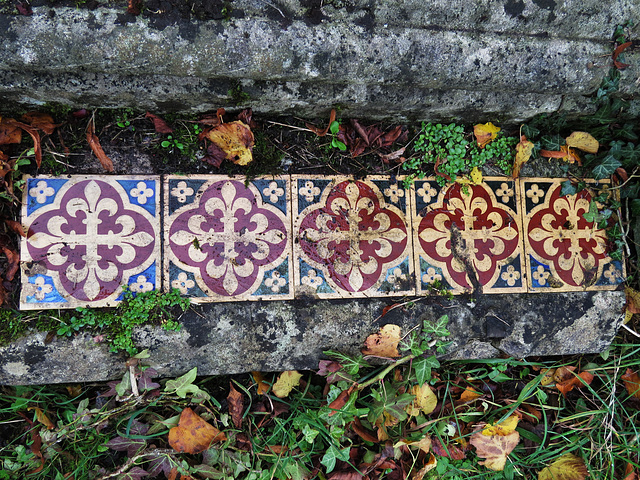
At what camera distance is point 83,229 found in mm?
2066

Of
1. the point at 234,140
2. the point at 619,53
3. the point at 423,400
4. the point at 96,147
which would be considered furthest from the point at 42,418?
the point at 619,53

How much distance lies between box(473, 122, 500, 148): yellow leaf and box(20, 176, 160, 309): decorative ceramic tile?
1.71m

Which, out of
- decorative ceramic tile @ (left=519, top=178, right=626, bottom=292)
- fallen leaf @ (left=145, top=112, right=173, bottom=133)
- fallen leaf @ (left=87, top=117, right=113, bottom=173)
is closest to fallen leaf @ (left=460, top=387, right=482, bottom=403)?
decorative ceramic tile @ (left=519, top=178, right=626, bottom=292)

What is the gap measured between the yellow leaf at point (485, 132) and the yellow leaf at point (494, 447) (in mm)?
1664

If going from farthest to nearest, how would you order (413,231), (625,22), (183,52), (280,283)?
(413,231)
(280,283)
(625,22)
(183,52)

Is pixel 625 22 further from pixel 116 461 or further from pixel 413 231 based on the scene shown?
pixel 116 461

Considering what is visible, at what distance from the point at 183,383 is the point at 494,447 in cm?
177

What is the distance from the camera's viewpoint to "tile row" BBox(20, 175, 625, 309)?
2.05m

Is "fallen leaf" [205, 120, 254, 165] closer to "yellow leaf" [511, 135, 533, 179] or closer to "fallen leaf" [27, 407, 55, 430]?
"yellow leaf" [511, 135, 533, 179]

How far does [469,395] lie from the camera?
2561 millimetres

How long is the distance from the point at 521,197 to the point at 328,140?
3.81 ft

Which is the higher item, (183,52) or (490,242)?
(183,52)

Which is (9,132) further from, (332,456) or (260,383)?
(332,456)

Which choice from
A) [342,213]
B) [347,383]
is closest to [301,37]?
[342,213]
